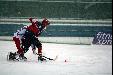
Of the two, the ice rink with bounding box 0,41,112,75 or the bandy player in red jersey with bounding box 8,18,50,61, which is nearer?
the ice rink with bounding box 0,41,112,75

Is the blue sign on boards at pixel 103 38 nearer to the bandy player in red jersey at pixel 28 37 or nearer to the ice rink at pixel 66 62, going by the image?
the ice rink at pixel 66 62

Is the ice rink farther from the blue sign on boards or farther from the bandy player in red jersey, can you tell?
the blue sign on boards

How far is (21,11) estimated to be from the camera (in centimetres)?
3148

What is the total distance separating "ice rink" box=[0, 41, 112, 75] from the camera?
11.4 meters

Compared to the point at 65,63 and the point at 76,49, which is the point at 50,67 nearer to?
the point at 65,63

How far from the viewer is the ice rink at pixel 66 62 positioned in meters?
11.4

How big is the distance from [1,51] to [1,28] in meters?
8.20

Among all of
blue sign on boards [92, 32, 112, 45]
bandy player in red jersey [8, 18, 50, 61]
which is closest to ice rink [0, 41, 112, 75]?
bandy player in red jersey [8, 18, 50, 61]

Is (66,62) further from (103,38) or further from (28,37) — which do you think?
(103,38)

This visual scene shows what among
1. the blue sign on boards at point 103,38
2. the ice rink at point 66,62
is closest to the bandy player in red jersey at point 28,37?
the ice rink at point 66,62

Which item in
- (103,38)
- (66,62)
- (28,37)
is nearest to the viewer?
(28,37)

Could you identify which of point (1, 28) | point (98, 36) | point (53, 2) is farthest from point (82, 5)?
point (98, 36)

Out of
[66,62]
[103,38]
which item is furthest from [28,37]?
[103,38]

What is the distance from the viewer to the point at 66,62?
12789 mm
